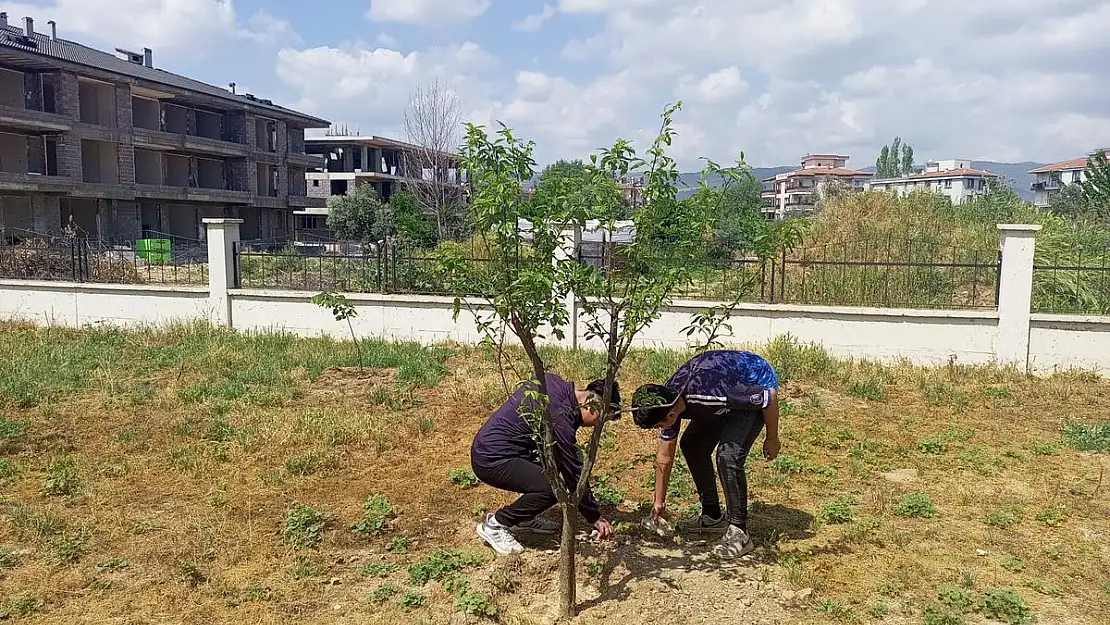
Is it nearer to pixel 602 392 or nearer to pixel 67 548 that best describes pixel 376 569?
pixel 602 392

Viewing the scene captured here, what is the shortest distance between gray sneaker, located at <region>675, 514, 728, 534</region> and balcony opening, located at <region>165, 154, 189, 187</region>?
35.0 metres

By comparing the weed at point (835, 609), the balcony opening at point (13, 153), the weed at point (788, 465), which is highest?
the balcony opening at point (13, 153)

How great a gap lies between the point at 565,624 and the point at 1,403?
674 cm

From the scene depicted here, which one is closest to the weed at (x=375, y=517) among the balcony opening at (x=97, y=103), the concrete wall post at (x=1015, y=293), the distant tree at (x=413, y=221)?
the concrete wall post at (x=1015, y=293)

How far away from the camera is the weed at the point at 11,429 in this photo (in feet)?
21.3

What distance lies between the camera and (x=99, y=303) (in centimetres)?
1235

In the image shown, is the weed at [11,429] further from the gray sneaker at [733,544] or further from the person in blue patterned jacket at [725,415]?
the gray sneaker at [733,544]

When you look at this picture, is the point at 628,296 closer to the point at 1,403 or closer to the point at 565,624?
the point at 565,624

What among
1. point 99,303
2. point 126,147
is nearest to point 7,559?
point 99,303

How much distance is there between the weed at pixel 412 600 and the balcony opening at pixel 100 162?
3176 centimetres

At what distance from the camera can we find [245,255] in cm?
1173

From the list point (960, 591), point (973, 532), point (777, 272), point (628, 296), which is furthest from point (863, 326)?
point (628, 296)

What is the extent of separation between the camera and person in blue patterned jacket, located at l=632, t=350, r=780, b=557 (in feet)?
13.7

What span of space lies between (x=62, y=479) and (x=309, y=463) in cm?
166
